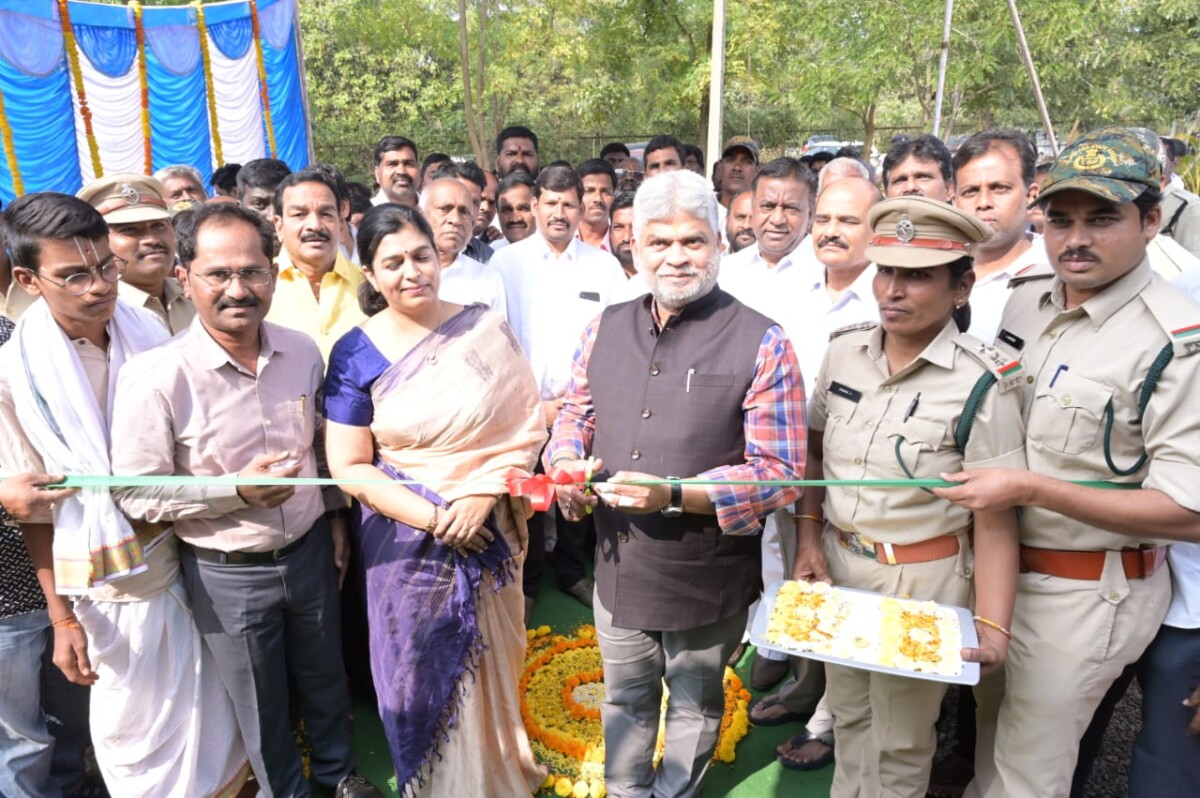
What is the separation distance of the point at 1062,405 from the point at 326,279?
302 centimetres

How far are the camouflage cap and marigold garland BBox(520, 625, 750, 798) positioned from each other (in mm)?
2412

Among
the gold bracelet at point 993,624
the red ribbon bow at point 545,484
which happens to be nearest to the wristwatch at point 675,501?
the red ribbon bow at point 545,484

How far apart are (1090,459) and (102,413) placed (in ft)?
10.3

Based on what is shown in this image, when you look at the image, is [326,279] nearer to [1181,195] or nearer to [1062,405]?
[1062,405]

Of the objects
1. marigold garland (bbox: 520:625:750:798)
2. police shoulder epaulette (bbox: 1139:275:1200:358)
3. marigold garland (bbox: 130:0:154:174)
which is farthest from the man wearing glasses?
marigold garland (bbox: 130:0:154:174)

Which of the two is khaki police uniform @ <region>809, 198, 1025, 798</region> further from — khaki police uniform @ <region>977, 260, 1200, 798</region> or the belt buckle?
khaki police uniform @ <region>977, 260, 1200, 798</region>

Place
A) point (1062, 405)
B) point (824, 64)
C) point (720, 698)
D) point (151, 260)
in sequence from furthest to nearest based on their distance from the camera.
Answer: point (824, 64)
point (151, 260)
point (720, 698)
point (1062, 405)

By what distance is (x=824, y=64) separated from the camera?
1591 centimetres

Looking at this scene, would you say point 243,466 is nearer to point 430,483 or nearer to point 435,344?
point 430,483

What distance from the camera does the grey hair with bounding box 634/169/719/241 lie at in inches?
96.7

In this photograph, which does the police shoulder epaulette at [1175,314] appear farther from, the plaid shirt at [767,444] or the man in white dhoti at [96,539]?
the man in white dhoti at [96,539]

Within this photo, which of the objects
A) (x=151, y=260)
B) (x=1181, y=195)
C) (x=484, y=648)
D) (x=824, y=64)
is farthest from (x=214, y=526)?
(x=824, y=64)

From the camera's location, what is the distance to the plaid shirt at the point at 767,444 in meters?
2.43

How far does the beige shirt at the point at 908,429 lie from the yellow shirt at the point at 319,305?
2.17 m
